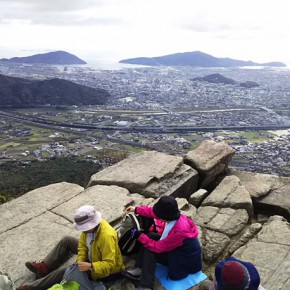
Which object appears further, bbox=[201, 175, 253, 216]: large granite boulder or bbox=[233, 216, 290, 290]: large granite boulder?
bbox=[201, 175, 253, 216]: large granite boulder

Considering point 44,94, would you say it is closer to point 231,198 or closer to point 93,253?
point 231,198

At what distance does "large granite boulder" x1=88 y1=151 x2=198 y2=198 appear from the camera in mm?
8211

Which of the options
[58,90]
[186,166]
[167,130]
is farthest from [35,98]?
[186,166]

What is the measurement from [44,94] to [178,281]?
9444cm

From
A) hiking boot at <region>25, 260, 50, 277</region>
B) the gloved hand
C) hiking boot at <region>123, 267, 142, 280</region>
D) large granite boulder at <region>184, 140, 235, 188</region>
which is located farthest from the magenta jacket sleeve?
large granite boulder at <region>184, 140, 235, 188</region>

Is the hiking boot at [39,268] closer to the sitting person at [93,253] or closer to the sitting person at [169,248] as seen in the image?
the sitting person at [93,253]

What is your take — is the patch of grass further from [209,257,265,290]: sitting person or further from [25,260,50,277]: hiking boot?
[209,257,265,290]: sitting person

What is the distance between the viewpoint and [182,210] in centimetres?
713

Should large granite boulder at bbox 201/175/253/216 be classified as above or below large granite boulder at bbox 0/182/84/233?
above

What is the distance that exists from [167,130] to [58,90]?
149 feet

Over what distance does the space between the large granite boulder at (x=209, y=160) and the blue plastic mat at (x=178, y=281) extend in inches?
180

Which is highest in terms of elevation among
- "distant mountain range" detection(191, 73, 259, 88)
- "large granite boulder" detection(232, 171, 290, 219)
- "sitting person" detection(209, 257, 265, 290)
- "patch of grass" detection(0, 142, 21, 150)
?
"sitting person" detection(209, 257, 265, 290)

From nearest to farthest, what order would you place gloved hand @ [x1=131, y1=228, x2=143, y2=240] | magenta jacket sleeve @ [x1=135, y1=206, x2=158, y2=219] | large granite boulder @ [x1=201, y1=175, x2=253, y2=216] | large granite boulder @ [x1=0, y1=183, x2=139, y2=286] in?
gloved hand @ [x1=131, y1=228, x2=143, y2=240] → magenta jacket sleeve @ [x1=135, y1=206, x2=158, y2=219] → large granite boulder @ [x1=0, y1=183, x2=139, y2=286] → large granite boulder @ [x1=201, y1=175, x2=253, y2=216]

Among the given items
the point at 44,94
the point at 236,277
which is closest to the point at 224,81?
the point at 44,94
